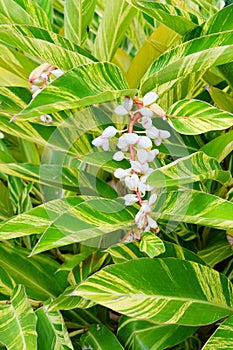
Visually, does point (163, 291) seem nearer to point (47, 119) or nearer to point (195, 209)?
point (195, 209)

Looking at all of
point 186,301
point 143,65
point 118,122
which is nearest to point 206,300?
point 186,301

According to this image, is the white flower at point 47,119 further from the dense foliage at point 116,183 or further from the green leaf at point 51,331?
the green leaf at point 51,331

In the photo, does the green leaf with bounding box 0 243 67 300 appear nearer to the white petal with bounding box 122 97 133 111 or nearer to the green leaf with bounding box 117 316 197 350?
the green leaf with bounding box 117 316 197 350

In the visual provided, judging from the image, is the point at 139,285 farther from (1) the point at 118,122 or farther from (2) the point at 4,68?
(2) the point at 4,68

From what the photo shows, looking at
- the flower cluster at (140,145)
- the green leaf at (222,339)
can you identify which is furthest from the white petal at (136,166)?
the green leaf at (222,339)

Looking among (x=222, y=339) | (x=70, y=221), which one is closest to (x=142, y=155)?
(x=70, y=221)

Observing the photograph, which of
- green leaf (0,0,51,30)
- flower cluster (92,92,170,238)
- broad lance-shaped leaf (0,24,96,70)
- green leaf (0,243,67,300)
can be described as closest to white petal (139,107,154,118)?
flower cluster (92,92,170,238)
